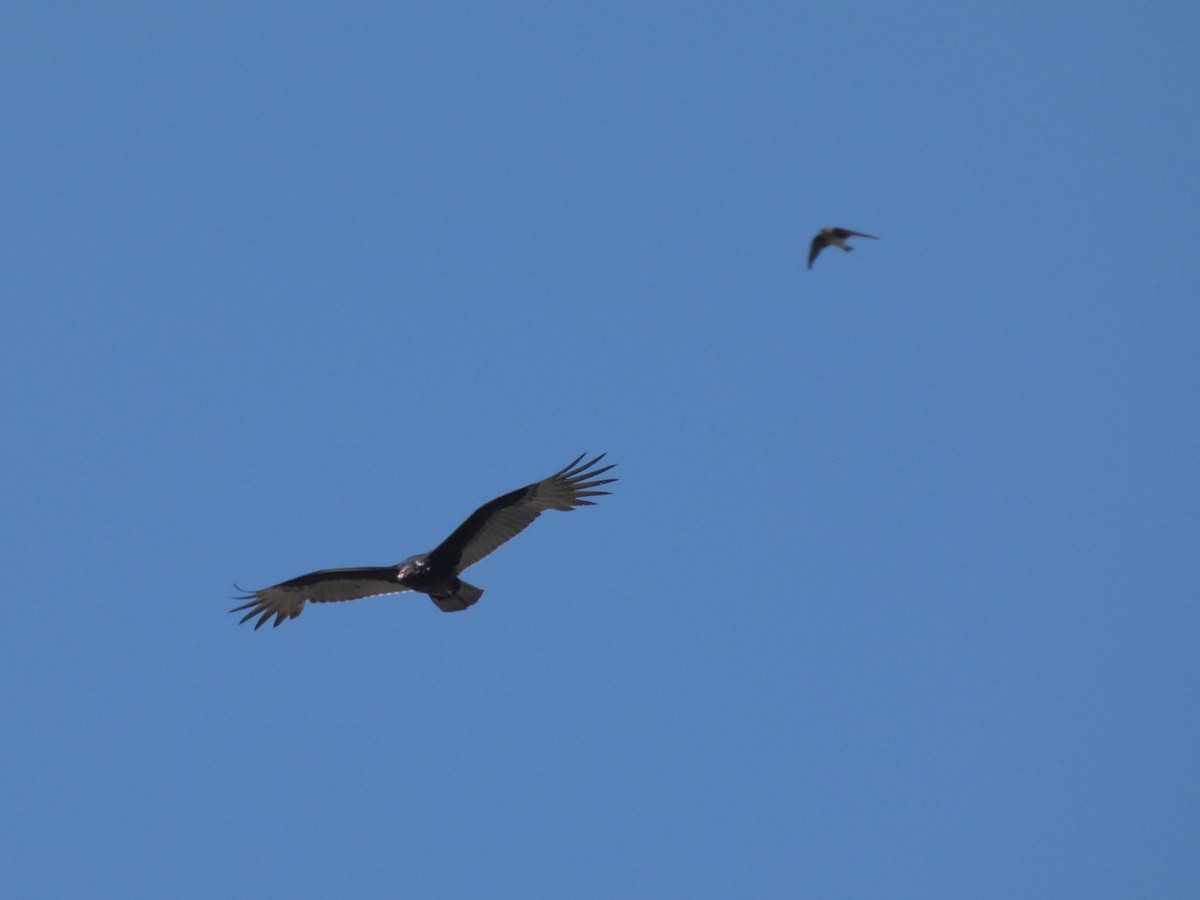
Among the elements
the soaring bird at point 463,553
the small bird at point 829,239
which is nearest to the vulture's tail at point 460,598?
the soaring bird at point 463,553

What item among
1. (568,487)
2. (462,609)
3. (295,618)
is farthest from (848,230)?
(295,618)

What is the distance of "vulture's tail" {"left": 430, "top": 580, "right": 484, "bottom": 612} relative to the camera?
1927cm

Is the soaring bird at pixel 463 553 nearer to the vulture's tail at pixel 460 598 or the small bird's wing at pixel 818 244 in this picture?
the vulture's tail at pixel 460 598

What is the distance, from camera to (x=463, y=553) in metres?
19.5

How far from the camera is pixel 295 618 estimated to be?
20484 mm

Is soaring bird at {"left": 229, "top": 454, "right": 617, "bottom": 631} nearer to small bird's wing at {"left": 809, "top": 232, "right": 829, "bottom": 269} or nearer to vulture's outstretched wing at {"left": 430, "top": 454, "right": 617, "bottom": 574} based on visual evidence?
vulture's outstretched wing at {"left": 430, "top": 454, "right": 617, "bottom": 574}

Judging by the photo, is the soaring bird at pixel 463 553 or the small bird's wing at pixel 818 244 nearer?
the soaring bird at pixel 463 553

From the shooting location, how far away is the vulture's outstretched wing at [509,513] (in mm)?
19250

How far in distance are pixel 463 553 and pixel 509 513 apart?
2.91 feet

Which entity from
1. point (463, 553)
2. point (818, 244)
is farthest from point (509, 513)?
point (818, 244)

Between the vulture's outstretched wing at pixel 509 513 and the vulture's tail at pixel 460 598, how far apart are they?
0.29 metres

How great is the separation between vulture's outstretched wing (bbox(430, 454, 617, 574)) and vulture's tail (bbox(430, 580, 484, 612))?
29cm

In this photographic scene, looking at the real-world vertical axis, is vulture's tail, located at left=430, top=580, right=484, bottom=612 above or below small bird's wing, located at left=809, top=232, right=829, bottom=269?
below

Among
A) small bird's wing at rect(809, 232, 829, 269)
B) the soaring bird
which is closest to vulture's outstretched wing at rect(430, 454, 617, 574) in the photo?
the soaring bird
